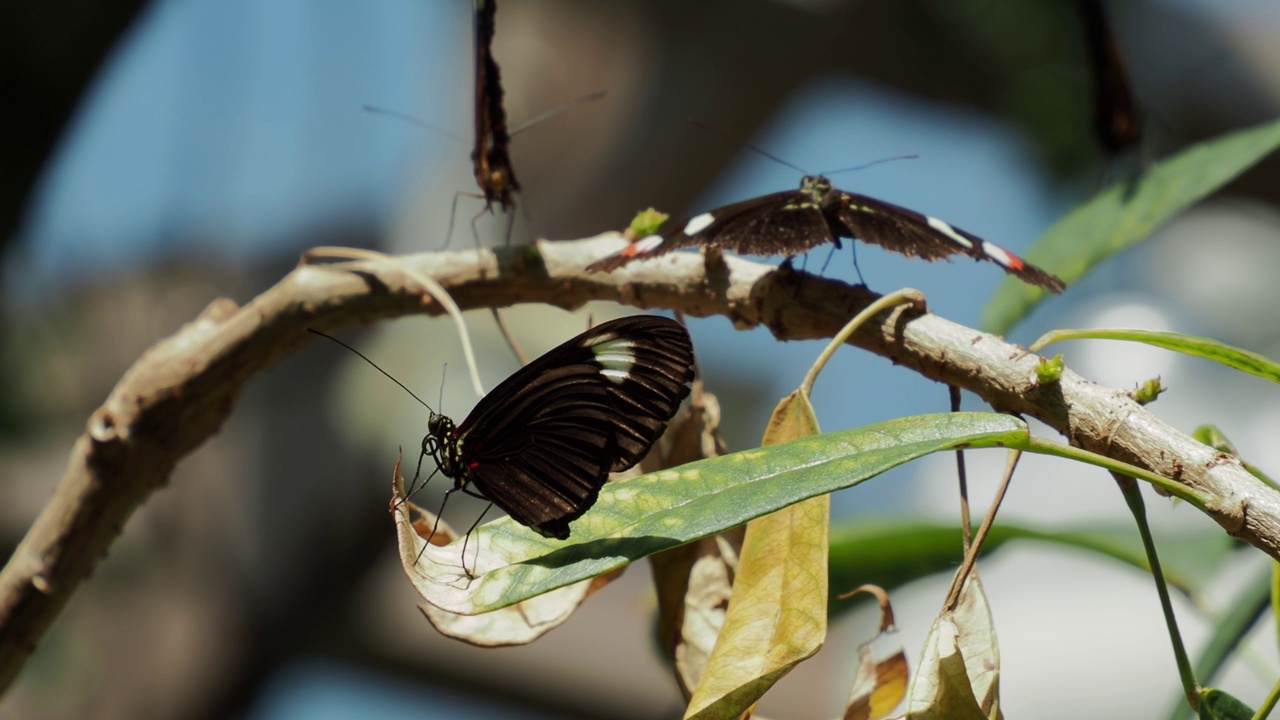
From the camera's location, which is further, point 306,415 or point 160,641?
point 306,415

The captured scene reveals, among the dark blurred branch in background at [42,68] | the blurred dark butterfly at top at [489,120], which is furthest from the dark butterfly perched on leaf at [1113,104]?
the dark blurred branch in background at [42,68]

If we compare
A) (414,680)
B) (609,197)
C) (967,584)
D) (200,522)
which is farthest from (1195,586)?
(200,522)

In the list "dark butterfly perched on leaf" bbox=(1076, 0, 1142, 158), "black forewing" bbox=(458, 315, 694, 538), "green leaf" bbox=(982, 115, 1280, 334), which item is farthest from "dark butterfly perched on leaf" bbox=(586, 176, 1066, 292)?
"dark butterfly perched on leaf" bbox=(1076, 0, 1142, 158)

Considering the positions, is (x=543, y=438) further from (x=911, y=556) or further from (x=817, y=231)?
(x=911, y=556)

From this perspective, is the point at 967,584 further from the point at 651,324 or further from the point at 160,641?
the point at 160,641

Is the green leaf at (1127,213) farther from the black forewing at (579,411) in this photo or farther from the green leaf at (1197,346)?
the black forewing at (579,411)

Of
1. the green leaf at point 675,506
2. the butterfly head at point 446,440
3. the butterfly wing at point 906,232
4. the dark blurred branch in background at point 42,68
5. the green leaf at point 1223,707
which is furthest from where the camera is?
the dark blurred branch in background at point 42,68
